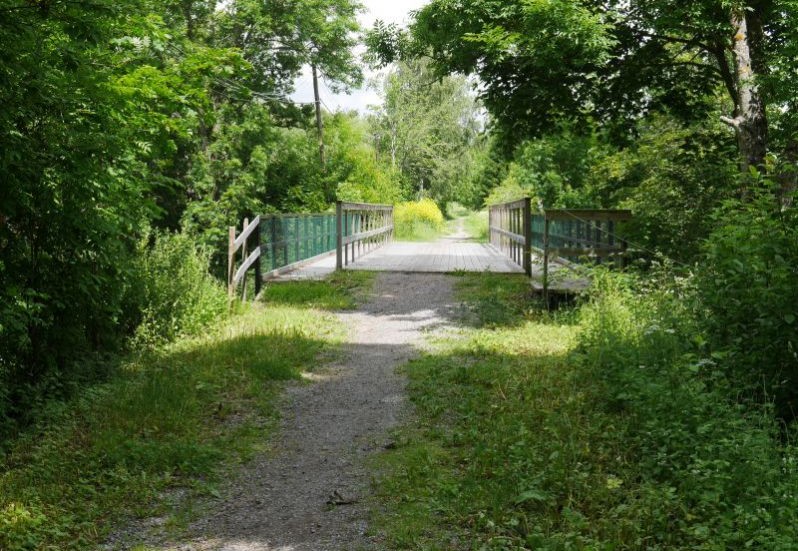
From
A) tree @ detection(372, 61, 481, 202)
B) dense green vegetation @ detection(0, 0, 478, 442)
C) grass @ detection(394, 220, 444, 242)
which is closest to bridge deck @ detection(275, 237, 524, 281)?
dense green vegetation @ detection(0, 0, 478, 442)

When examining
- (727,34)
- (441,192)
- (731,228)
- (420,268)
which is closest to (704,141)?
(727,34)

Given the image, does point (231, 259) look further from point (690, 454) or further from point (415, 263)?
point (690, 454)

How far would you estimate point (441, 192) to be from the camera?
206 ft

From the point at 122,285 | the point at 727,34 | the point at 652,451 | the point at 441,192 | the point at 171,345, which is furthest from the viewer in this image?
the point at 441,192

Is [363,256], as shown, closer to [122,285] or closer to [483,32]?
[483,32]

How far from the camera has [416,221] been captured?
38.5 m

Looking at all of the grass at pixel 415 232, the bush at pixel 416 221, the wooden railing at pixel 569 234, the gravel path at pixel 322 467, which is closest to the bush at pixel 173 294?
the gravel path at pixel 322 467

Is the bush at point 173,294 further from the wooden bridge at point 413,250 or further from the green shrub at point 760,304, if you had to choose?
the green shrub at point 760,304

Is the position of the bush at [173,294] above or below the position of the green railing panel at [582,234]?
below

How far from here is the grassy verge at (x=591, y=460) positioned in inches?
155

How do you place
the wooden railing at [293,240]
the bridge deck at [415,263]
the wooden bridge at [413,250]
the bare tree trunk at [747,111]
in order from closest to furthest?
the bare tree trunk at [747,111], the wooden bridge at [413,250], the wooden railing at [293,240], the bridge deck at [415,263]

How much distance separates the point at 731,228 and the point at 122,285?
612 cm

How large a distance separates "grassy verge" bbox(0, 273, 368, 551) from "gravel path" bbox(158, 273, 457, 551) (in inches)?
11.3

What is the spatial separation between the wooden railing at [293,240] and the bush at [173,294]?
0.91 m
